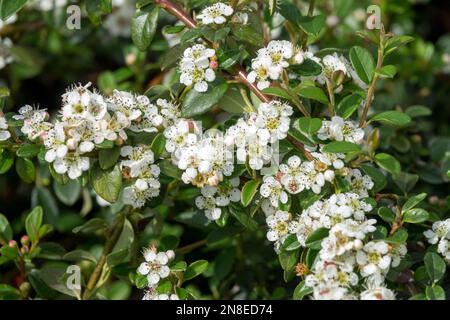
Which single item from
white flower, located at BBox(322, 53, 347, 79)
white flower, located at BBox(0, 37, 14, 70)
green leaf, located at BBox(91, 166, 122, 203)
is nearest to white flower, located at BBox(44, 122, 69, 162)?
green leaf, located at BBox(91, 166, 122, 203)

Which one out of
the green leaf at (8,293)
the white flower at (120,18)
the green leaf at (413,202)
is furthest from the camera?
the white flower at (120,18)

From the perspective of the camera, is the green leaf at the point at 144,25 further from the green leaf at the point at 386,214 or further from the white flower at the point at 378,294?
the white flower at the point at 378,294

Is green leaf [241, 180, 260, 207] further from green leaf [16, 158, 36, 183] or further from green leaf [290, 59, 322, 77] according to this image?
green leaf [16, 158, 36, 183]

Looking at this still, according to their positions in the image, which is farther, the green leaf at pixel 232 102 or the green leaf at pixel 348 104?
the green leaf at pixel 232 102

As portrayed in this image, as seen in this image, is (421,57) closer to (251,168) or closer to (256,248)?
(256,248)

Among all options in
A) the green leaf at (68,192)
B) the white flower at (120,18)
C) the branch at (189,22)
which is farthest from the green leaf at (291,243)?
the white flower at (120,18)

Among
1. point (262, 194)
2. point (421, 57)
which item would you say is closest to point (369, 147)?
point (262, 194)
